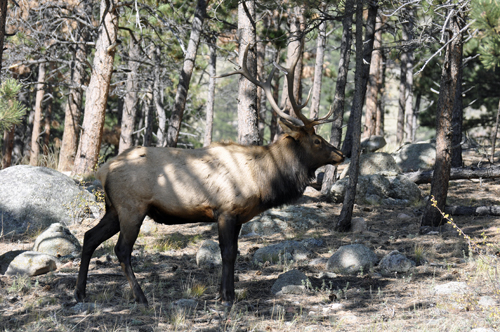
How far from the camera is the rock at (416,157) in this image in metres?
15.3

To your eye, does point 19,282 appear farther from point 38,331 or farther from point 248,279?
point 248,279

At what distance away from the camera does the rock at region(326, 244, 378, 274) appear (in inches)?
269

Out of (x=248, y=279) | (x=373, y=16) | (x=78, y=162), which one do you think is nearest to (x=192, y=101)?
(x=78, y=162)

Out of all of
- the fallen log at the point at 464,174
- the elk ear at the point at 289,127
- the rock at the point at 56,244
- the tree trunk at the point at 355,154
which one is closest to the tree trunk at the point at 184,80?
the tree trunk at the point at 355,154

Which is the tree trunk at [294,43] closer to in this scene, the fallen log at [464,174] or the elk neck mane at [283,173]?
the elk neck mane at [283,173]

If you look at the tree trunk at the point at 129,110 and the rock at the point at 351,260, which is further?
the tree trunk at the point at 129,110

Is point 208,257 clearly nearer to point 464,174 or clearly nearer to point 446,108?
point 446,108

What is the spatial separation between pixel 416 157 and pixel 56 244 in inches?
467

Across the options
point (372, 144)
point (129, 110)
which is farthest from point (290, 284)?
point (129, 110)

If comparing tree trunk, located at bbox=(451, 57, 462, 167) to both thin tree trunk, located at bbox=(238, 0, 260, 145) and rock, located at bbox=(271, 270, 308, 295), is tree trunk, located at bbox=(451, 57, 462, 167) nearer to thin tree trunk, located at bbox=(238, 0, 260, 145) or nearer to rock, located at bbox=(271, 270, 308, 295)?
thin tree trunk, located at bbox=(238, 0, 260, 145)

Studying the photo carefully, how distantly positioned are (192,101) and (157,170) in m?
17.9

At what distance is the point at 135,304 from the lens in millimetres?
5320

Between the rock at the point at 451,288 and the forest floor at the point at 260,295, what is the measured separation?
71 mm

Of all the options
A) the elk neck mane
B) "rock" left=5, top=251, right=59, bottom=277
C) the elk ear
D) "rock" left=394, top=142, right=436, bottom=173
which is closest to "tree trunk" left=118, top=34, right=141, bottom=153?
"rock" left=394, top=142, right=436, bottom=173
